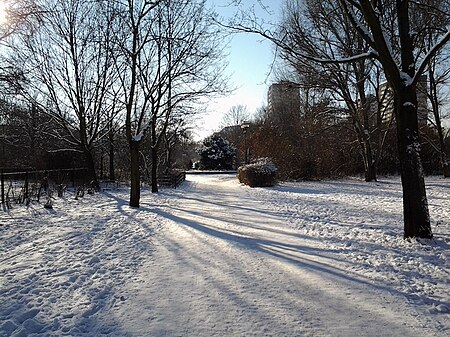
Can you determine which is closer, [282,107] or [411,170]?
[411,170]

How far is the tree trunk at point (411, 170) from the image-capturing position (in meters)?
5.98

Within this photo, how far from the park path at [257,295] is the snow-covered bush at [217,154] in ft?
135

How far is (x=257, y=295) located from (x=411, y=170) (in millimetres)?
3811

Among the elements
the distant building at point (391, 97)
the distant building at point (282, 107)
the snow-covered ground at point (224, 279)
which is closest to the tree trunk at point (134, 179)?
the snow-covered ground at point (224, 279)

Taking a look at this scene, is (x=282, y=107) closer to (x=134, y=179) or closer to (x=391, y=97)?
(x=391, y=97)

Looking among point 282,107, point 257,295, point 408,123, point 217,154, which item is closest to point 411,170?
point 408,123

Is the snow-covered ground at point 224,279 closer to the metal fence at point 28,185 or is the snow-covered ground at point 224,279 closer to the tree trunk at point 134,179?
the tree trunk at point 134,179

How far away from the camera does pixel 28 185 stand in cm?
1336

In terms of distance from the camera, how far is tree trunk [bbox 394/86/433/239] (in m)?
5.98

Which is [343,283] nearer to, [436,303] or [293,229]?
[436,303]

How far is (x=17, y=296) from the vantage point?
401 centimetres

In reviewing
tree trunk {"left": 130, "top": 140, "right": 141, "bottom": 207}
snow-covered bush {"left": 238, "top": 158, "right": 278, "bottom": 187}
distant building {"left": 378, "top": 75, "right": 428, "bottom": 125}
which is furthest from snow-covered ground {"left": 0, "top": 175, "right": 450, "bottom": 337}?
distant building {"left": 378, "top": 75, "right": 428, "bottom": 125}

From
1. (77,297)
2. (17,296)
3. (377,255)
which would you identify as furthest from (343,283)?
(17,296)

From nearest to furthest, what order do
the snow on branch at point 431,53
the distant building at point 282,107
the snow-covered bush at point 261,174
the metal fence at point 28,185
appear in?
1. the snow on branch at point 431,53
2. the metal fence at point 28,185
3. the snow-covered bush at point 261,174
4. the distant building at point 282,107
